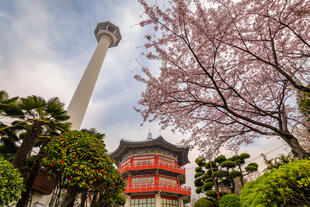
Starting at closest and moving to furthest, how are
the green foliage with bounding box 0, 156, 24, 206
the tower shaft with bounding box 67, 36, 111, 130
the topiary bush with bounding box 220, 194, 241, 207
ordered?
1. the green foliage with bounding box 0, 156, 24, 206
2. the topiary bush with bounding box 220, 194, 241, 207
3. the tower shaft with bounding box 67, 36, 111, 130

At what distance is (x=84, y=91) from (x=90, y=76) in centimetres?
182

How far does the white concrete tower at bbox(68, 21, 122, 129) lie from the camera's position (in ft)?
39.6

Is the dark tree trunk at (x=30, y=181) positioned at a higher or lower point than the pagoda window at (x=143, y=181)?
lower

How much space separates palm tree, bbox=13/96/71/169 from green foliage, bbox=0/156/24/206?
58.7 inches

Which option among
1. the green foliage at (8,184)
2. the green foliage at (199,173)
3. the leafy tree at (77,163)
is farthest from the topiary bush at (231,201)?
the green foliage at (8,184)

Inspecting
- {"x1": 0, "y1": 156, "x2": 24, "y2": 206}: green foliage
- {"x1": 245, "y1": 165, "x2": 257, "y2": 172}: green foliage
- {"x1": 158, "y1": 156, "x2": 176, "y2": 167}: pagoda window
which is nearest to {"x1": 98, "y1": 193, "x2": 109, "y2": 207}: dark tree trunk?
{"x1": 0, "y1": 156, "x2": 24, "y2": 206}: green foliage

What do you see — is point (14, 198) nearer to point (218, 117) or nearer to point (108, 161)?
point (108, 161)

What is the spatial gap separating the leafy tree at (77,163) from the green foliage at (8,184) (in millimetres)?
1075

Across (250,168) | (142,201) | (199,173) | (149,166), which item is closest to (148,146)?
(149,166)

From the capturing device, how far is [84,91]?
13.3 metres

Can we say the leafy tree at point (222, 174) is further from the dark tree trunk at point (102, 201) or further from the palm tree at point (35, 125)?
the palm tree at point (35, 125)

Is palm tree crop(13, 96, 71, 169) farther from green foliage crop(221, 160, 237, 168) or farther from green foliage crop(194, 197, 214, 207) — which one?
green foliage crop(221, 160, 237, 168)

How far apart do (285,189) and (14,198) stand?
21.2 feet

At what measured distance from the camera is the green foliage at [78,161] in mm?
5105
